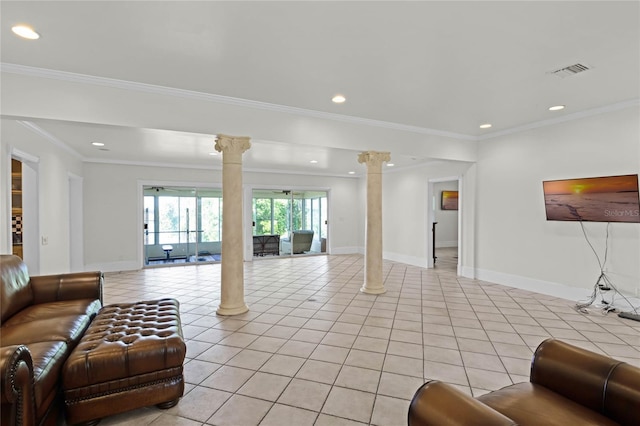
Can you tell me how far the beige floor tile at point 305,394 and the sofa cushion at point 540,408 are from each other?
3.85 ft

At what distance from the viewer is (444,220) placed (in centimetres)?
1106

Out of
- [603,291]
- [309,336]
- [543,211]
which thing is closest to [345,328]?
[309,336]

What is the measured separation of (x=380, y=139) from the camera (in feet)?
16.5

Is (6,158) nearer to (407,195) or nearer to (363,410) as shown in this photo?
(363,410)

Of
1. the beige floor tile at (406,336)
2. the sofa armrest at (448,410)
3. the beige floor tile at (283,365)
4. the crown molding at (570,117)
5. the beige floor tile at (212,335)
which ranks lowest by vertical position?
the beige floor tile at (283,365)

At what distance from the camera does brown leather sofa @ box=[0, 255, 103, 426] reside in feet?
4.82

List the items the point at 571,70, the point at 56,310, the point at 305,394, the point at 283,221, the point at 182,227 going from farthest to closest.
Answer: the point at 283,221
the point at 182,227
the point at 571,70
the point at 56,310
the point at 305,394

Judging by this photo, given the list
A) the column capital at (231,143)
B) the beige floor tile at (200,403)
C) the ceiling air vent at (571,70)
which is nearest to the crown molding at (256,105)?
the column capital at (231,143)

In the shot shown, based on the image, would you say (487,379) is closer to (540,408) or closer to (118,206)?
(540,408)

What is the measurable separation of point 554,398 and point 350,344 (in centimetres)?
193

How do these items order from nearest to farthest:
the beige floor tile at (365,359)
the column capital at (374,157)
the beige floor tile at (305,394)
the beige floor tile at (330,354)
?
the beige floor tile at (305,394), the beige floor tile at (365,359), the beige floor tile at (330,354), the column capital at (374,157)

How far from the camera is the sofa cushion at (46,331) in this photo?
2061 millimetres

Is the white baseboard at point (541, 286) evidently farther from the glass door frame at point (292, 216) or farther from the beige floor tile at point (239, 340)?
the glass door frame at point (292, 216)

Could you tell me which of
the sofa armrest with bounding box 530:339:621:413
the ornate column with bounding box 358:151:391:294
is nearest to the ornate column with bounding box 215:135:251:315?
the ornate column with bounding box 358:151:391:294
